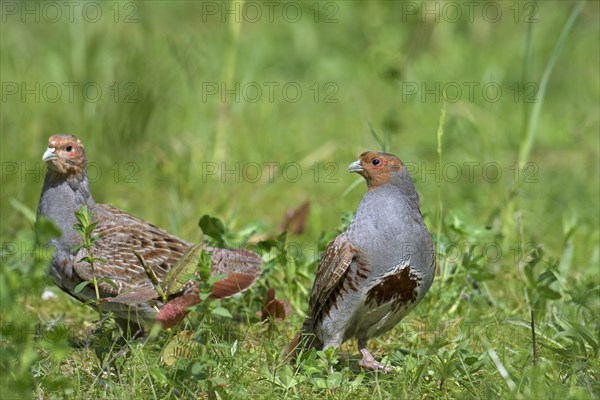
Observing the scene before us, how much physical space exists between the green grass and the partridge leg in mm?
62

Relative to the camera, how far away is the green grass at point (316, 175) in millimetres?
4191

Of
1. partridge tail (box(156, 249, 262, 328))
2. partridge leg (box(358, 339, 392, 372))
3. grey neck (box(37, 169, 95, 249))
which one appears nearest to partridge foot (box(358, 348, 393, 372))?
partridge leg (box(358, 339, 392, 372))

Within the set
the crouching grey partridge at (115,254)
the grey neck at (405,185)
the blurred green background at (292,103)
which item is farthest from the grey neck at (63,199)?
the grey neck at (405,185)

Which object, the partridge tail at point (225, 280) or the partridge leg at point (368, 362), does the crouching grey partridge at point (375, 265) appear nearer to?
the partridge leg at point (368, 362)

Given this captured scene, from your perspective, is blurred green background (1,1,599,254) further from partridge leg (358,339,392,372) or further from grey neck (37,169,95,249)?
partridge leg (358,339,392,372)

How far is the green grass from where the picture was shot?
13.8 ft

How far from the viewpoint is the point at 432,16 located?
388 inches

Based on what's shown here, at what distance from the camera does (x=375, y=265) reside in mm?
Answer: 4258

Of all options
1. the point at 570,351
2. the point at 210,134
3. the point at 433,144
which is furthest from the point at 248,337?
the point at 433,144

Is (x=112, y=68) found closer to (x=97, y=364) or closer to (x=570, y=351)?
(x=97, y=364)

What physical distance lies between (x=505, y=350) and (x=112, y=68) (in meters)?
4.39

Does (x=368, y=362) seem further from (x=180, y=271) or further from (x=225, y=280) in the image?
(x=180, y=271)

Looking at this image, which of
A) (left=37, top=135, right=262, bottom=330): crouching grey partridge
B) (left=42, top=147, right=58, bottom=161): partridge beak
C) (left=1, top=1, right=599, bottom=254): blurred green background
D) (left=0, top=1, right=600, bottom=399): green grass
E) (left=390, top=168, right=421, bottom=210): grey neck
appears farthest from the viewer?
(left=1, top=1, right=599, bottom=254): blurred green background

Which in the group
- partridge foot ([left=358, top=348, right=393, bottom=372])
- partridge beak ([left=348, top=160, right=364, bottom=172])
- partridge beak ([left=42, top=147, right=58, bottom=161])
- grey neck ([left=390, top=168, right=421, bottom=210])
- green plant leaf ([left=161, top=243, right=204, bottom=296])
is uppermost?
partridge beak ([left=348, top=160, right=364, bottom=172])
